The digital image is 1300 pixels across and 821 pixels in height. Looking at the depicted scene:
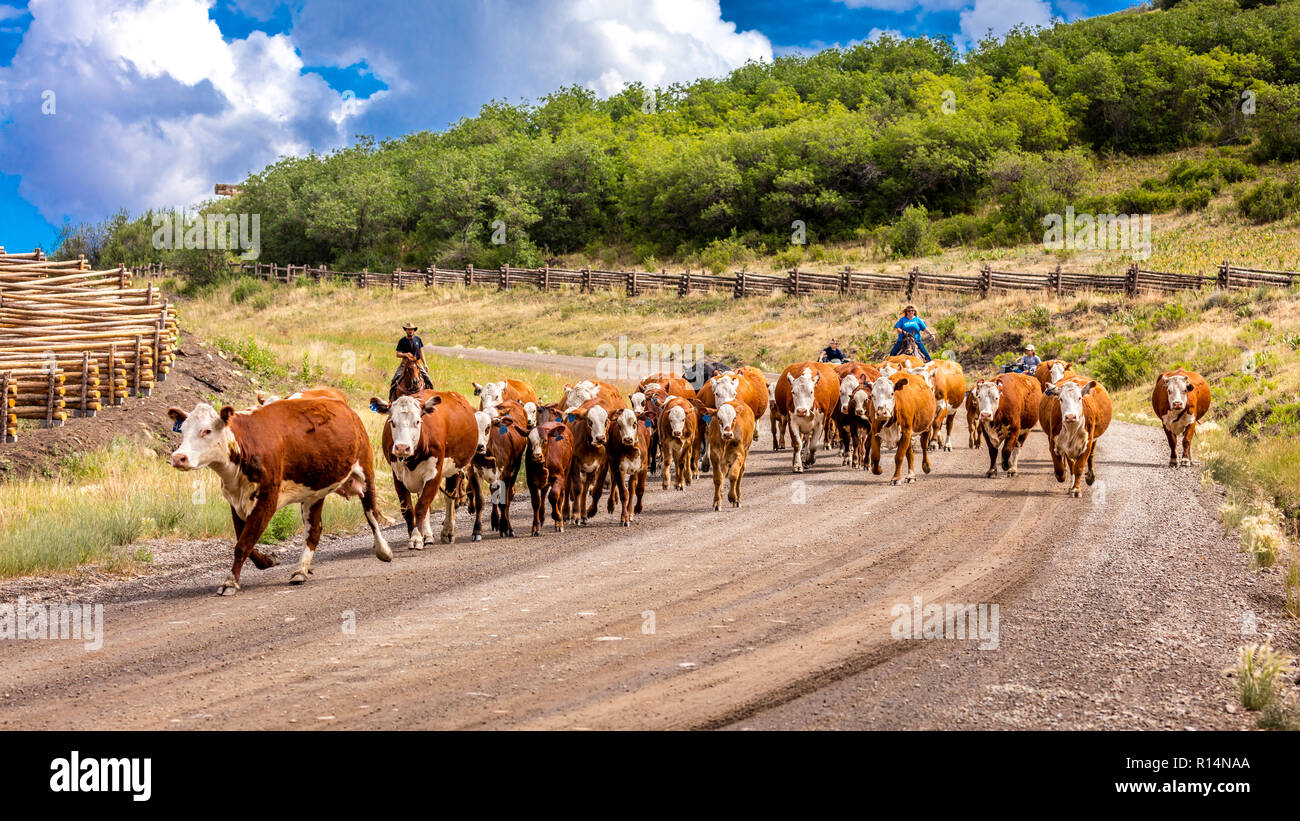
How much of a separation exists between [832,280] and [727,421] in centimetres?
3829

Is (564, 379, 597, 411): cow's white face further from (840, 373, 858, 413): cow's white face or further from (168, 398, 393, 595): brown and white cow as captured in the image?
(168, 398, 393, 595): brown and white cow

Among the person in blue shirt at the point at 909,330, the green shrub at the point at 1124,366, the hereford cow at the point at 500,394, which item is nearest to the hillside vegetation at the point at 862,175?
the green shrub at the point at 1124,366

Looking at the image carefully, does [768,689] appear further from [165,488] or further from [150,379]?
[150,379]

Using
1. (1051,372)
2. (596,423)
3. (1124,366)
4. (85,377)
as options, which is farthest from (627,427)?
(1124,366)

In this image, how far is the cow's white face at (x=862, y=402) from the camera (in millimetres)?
19219

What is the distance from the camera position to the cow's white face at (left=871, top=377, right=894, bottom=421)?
738 inches

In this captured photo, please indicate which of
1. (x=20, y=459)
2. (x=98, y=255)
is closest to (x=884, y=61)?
(x=98, y=255)

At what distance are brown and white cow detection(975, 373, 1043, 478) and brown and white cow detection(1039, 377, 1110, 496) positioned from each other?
2.85ft

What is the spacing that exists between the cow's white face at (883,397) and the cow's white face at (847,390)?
774mm

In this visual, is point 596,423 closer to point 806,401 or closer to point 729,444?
point 729,444

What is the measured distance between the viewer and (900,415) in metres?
19.0

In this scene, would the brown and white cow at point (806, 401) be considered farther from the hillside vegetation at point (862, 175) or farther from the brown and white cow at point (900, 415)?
the hillside vegetation at point (862, 175)

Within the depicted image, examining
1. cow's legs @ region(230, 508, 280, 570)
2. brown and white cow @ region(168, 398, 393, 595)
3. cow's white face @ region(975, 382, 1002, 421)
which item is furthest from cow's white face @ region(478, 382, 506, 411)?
cow's white face @ region(975, 382, 1002, 421)
